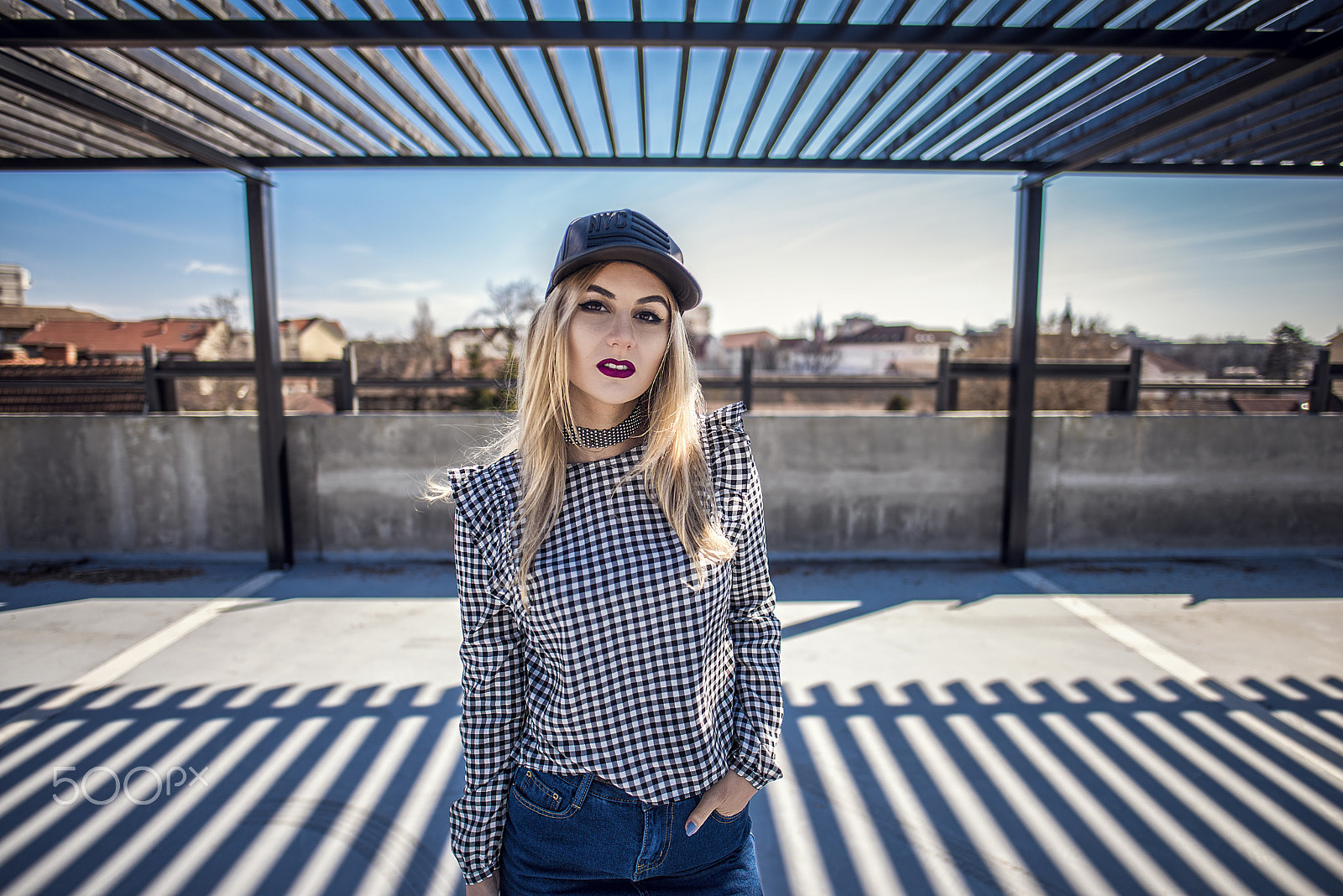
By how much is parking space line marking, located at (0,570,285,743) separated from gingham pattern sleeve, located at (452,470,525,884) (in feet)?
9.95

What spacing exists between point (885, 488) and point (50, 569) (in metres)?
Result: 6.87

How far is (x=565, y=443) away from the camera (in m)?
1.23

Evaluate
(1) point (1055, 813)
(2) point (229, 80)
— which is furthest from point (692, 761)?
(2) point (229, 80)

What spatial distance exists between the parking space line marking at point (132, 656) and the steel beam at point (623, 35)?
3.04 metres

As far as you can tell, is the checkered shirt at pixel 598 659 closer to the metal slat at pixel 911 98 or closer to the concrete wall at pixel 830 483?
the metal slat at pixel 911 98

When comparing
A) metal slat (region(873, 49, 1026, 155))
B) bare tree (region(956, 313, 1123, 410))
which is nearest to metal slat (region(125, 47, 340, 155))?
metal slat (region(873, 49, 1026, 155))

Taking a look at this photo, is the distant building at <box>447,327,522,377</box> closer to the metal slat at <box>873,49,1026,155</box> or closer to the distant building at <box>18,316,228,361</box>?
the metal slat at <box>873,49,1026,155</box>

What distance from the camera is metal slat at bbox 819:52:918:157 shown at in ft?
9.94

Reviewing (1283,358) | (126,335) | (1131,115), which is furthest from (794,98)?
(126,335)

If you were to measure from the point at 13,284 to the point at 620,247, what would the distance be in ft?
157

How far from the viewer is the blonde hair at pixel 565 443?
1.15 m

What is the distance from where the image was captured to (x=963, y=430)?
203 inches

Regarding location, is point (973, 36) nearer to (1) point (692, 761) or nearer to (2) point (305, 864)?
(1) point (692, 761)

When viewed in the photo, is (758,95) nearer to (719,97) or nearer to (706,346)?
(719,97)
